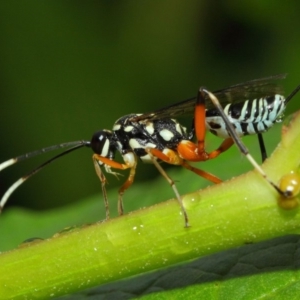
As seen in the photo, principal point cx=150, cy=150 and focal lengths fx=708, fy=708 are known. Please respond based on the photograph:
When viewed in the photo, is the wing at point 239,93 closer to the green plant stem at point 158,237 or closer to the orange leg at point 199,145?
the orange leg at point 199,145

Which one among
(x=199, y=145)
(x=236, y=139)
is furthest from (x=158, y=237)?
(x=199, y=145)

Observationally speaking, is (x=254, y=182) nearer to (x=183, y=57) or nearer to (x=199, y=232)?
(x=199, y=232)

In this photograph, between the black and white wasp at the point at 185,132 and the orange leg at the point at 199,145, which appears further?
the black and white wasp at the point at 185,132

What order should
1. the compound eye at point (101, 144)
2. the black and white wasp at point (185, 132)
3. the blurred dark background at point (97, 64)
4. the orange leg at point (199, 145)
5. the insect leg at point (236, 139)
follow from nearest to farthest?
the insect leg at point (236, 139)
the orange leg at point (199, 145)
the black and white wasp at point (185, 132)
the compound eye at point (101, 144)
the blurred dark background at point (97, 64)

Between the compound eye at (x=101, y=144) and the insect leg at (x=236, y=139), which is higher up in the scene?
the insect leg at (x=236, y=139)

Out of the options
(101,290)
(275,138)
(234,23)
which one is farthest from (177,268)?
(234,23)

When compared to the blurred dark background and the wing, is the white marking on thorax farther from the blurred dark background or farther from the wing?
the blurred dark background

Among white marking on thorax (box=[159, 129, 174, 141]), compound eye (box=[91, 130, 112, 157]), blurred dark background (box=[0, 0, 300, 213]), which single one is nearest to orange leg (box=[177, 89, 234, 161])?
white marking on thorax (box=[159, 129, 174, 141])

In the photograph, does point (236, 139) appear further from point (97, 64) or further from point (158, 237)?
point (97, 64)

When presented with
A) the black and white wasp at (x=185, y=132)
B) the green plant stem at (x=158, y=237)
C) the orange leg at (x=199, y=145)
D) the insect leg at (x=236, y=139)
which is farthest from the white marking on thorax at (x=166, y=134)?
the green plant stem at (x=158, y=237)
